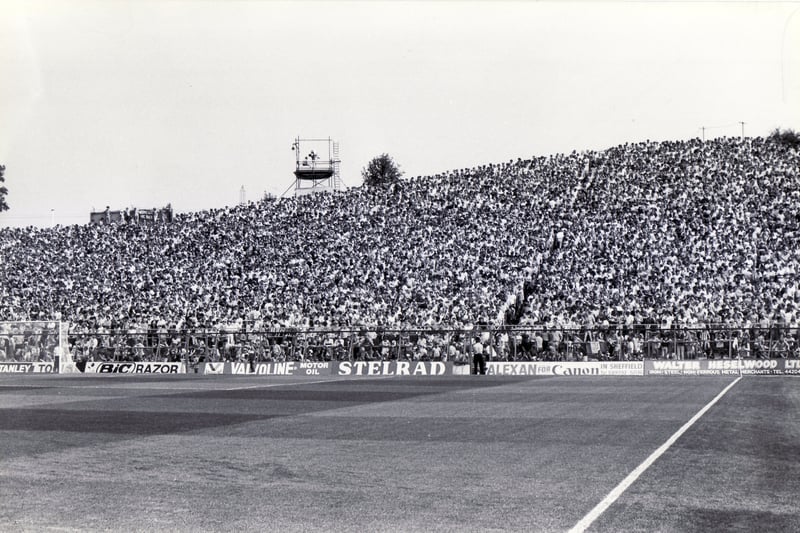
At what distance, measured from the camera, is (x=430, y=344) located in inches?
1740

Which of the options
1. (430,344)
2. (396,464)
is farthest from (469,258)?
(396,464)

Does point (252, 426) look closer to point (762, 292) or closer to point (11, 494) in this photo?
point (11, 494)

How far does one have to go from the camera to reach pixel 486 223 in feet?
181

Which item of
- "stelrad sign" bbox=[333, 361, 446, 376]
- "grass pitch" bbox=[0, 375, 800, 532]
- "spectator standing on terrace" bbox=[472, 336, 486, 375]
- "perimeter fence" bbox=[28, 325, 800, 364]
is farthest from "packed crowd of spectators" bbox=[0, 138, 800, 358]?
"grass pitch" bbox=[0, 375, 800, 532]

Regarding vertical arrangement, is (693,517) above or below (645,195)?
below

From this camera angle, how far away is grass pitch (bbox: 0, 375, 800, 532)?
964 centimetres

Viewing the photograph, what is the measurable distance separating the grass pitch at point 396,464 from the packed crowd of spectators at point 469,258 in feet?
64.3

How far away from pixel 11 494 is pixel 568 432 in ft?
30.3

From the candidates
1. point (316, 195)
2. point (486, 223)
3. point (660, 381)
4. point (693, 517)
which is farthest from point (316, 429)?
point (316, 195)

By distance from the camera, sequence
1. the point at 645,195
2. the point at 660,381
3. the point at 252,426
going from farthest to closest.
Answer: the point at 645,195
the point at 660,381
the point at 252,426

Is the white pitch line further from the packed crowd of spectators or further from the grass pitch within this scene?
the packed crowd of spectators

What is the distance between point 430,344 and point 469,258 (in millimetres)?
8965

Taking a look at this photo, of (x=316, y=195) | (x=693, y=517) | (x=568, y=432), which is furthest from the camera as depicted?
(x=316, y=195)

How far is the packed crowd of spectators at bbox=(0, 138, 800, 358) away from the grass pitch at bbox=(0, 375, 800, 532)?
19585 mm
